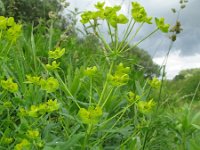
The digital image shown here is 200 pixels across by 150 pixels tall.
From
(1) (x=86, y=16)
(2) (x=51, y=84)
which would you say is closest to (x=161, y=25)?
(1) (x=86, y=16)

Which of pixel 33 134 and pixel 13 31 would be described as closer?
pixel 33 134

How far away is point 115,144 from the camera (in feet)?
6.30

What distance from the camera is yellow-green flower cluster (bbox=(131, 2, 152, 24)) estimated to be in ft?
5.19

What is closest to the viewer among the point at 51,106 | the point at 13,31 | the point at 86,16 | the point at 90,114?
the point at 90,114

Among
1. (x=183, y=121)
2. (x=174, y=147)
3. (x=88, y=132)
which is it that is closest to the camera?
(x=88, y=132)

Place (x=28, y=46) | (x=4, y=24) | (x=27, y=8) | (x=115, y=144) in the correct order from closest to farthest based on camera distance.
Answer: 1. (x=4, y=24)
2. (x=115, y=144)
3. (x=28, y=46)
4. (x=27, y=8)

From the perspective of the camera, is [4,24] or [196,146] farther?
[4,24]

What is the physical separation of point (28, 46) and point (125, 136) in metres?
1.47

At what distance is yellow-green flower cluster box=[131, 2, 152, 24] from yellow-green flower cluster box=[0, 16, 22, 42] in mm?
493

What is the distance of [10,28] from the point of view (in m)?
1.81

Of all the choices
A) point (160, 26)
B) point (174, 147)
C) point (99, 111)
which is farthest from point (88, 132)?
point (174, 147)

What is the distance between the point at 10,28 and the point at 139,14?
0.56 metres

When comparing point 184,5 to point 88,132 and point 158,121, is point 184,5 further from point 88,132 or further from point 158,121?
point 88,132

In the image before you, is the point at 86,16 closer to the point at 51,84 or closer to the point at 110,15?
the point at 110,15
